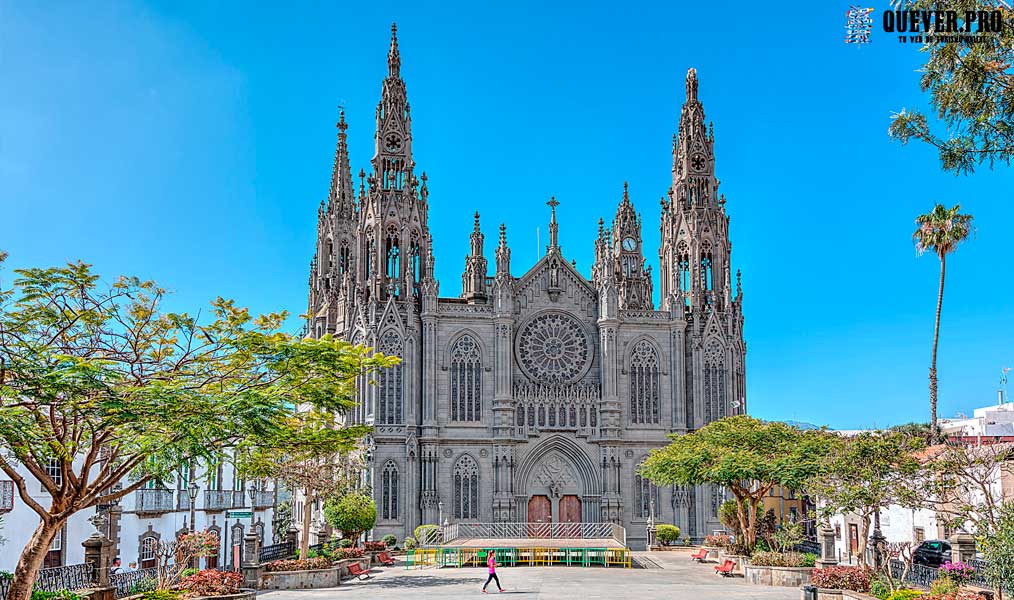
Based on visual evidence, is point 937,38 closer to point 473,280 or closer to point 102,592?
point 102,592

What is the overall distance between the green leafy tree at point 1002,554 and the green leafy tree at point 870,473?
7028mm

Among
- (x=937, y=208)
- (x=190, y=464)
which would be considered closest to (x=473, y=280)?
(x=937, y=208)

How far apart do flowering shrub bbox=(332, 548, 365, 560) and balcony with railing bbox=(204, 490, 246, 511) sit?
10.3m

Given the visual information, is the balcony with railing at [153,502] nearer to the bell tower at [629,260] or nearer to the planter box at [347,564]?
the planter box at [347,564]

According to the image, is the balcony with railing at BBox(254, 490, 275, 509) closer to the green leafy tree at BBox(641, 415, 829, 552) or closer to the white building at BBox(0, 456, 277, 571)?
the white building at BBox(0, 456, 277, 571)

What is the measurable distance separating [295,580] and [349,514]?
10.9 metres

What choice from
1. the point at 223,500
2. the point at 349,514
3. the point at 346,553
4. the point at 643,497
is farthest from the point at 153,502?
the point at 643,497

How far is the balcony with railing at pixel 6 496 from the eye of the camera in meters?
34.7

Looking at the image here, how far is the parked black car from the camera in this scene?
40219 mm

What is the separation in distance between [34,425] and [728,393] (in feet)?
158

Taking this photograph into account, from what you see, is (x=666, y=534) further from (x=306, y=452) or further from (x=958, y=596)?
(x=958, y=596)

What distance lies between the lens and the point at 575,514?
61406 mm

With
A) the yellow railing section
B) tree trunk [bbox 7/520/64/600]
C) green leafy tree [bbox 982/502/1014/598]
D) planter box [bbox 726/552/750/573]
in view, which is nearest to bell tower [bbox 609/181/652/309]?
the yellow railing section

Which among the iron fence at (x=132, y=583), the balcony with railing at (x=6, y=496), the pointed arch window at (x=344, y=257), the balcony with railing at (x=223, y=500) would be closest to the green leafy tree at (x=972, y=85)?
the iron fence at (x=132, y=583)
